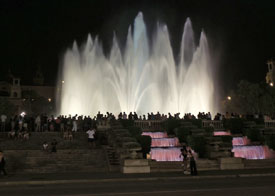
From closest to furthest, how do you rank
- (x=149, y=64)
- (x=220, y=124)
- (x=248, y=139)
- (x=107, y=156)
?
(x=107, y=156), (x=248, y=139), (x=220, y=124), (x=149, y=64)

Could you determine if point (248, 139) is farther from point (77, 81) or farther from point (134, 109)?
point (77, 81)

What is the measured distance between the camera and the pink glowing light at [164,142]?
2681cm

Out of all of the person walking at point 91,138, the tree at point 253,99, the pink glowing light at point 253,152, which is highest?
the tree at point 253,99

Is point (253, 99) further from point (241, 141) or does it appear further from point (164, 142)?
point (164, 142)

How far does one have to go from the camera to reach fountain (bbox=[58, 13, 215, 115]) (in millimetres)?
38625

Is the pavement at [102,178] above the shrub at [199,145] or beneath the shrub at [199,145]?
beneath

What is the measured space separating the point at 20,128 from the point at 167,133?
12.5 meters

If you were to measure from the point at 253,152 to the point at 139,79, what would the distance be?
17789 millimetres

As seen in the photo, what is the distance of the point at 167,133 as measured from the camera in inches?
1136

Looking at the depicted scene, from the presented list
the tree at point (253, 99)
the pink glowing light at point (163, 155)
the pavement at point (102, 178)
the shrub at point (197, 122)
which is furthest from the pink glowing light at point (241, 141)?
the tree at point (253, 99)

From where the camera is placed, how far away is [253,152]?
25438mm

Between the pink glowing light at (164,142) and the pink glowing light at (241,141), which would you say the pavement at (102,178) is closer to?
the pink glowing light at (164,142)

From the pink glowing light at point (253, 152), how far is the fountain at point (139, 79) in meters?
13.4

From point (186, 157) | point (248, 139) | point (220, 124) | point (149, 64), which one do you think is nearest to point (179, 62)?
point (149, 64)
